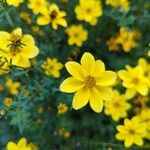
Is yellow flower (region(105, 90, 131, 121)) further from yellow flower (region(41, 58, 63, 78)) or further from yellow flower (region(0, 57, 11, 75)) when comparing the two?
yellow flower (region(0, 57, 11, 75))

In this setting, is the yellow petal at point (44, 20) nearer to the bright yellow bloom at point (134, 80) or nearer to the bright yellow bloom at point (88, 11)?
the bright yellow bloom at point (88, 11)

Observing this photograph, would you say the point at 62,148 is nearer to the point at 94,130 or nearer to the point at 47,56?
the point at 94,130

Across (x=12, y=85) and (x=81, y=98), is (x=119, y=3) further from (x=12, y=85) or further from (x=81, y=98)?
(x=81, y=98)

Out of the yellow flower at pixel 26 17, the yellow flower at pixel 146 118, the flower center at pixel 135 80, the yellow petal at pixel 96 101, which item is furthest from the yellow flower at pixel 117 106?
the yellow petal at pixel 96 101

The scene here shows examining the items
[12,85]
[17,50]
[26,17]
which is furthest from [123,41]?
[17,50]

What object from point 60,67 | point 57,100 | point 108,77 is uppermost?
point 60,67

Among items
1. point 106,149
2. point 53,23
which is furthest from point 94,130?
point 53,23

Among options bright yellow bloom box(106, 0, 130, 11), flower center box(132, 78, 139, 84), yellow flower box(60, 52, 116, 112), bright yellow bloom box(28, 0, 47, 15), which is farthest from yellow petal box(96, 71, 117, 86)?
bright yellow bloom box(106, 0, 130, 11)
